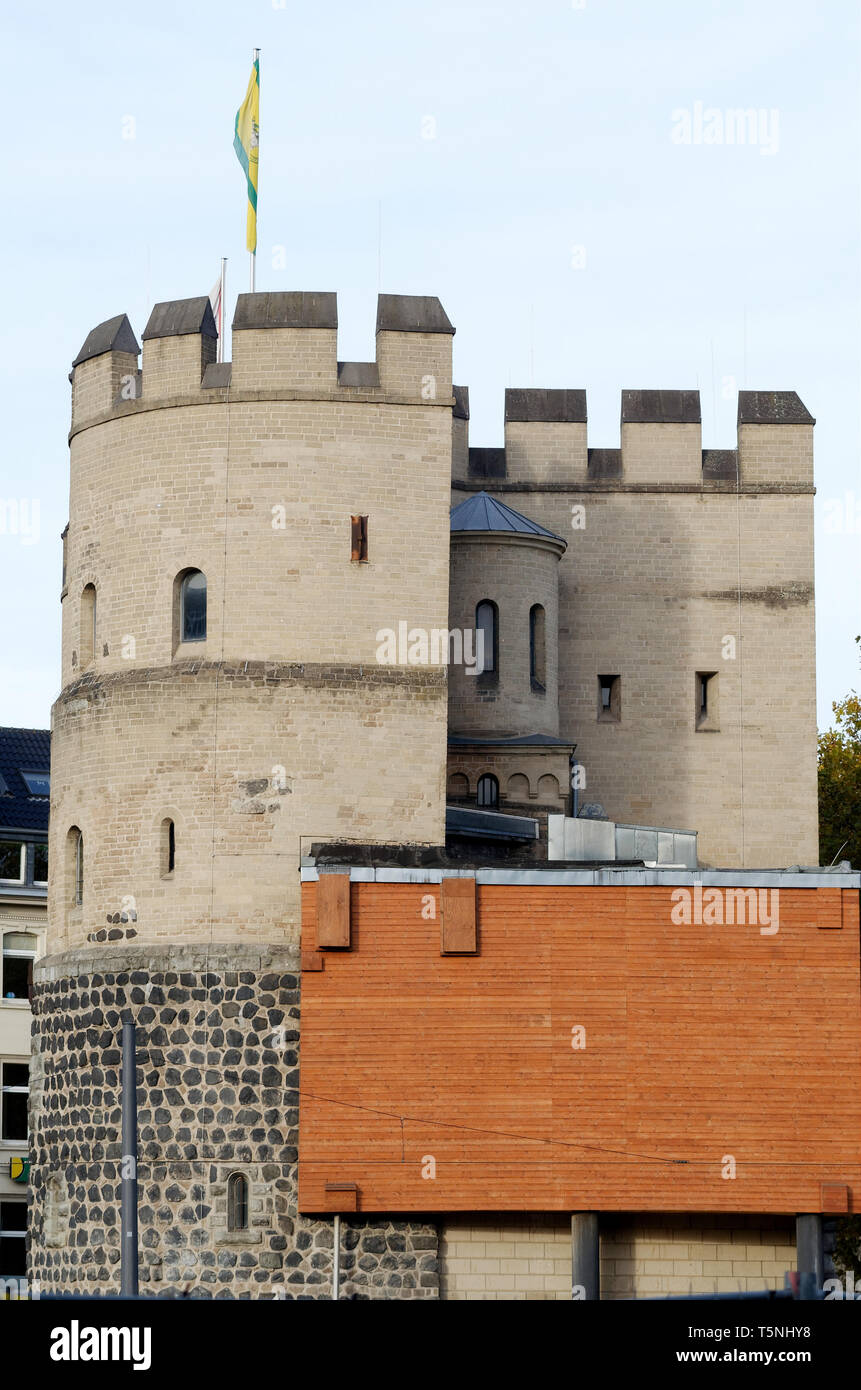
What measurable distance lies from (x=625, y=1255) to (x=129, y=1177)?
824cm

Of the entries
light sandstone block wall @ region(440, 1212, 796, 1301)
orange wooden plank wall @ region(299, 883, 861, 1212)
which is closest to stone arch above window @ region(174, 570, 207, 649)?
orange wooden plank wall @ region(299, 883, 861, 1212)

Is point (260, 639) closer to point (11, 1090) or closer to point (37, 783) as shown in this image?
point (11, 1090)

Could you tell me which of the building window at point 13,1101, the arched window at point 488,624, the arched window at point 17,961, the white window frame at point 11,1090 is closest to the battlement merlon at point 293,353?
the arched window at point 488,624

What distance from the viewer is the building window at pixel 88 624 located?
138ft

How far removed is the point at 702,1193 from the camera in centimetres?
3681

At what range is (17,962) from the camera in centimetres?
5781

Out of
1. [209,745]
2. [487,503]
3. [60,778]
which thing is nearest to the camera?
[209,745]

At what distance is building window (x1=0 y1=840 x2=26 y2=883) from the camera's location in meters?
58.5

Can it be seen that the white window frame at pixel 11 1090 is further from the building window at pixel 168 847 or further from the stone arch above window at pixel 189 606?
the stone arch above window at pixel 189 606

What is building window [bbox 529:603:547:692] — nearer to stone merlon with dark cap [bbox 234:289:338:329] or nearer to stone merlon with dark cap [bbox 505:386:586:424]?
stone merlon with dark cap [bbox 505:386:586:424]

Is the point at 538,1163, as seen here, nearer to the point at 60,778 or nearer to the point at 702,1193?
the point at 702,1193

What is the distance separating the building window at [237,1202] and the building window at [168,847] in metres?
5.31
